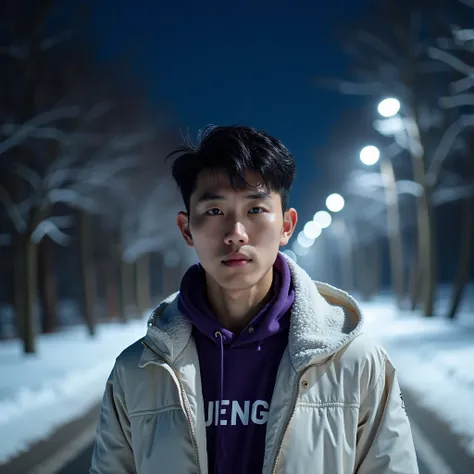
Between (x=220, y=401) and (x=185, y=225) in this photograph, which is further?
(x=185, y=225)

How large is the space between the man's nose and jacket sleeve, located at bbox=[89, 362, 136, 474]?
72 cm

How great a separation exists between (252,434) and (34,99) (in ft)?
51.2

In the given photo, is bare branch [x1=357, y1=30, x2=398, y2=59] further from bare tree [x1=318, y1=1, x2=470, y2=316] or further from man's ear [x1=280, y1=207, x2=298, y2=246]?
man's ear [x1=280, y1=207, x2=298, y2=246]

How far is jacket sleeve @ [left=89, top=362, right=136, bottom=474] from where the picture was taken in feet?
8.12

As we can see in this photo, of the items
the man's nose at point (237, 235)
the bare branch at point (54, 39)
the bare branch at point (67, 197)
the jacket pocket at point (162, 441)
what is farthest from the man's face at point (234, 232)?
the bare branch at point (54, 39)

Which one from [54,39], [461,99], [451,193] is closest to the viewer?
[461,99]

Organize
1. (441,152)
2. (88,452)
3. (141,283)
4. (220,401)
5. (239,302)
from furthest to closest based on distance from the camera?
(141,283) < (441,152) < (88,452) < (239,302) < (220,401)

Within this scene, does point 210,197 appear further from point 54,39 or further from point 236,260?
point 54,39

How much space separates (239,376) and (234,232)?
0.58 m

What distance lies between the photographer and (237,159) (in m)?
2.49

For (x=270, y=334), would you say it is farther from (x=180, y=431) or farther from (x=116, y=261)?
(x=116, y=261)

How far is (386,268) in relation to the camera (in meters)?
77.1

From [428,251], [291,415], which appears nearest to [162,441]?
[291,415]

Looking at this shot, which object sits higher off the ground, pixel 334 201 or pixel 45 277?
pixel 334 201
